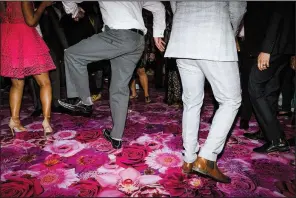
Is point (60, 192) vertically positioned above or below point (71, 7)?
below

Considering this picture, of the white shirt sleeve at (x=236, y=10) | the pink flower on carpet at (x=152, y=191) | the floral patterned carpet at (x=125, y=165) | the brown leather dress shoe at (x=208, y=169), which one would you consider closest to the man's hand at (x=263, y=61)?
the white shirt sleeve at (x=236, y=10)

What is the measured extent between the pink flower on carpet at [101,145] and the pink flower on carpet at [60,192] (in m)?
0.64

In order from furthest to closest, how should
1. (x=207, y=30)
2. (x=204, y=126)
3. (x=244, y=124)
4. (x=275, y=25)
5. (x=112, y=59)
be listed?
(x=204, y=126)
(x=244, y=124)
(x=112, y=59)
(x=275, y=25)
(x=207, y=30)

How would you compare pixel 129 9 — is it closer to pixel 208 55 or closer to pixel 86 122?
pixel 208 55

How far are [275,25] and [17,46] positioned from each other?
2.21 m

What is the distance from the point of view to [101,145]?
243 cm

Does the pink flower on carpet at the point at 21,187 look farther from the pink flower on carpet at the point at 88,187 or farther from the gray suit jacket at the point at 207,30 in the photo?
the gray suit jacket at the point at 207,30

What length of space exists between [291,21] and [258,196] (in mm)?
1292

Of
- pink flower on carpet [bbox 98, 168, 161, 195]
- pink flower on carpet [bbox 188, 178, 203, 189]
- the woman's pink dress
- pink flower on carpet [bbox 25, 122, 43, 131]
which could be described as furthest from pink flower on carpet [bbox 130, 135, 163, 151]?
the woman's pink dress

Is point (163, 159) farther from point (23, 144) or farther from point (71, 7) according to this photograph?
point (71, 7)

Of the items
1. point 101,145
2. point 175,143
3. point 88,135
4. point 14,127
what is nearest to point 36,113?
point 14,127

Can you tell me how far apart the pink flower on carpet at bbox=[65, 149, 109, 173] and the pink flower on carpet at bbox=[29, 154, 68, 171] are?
0.06 metres

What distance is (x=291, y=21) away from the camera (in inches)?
79.2

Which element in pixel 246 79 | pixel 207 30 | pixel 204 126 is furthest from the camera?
pixel 204 126
